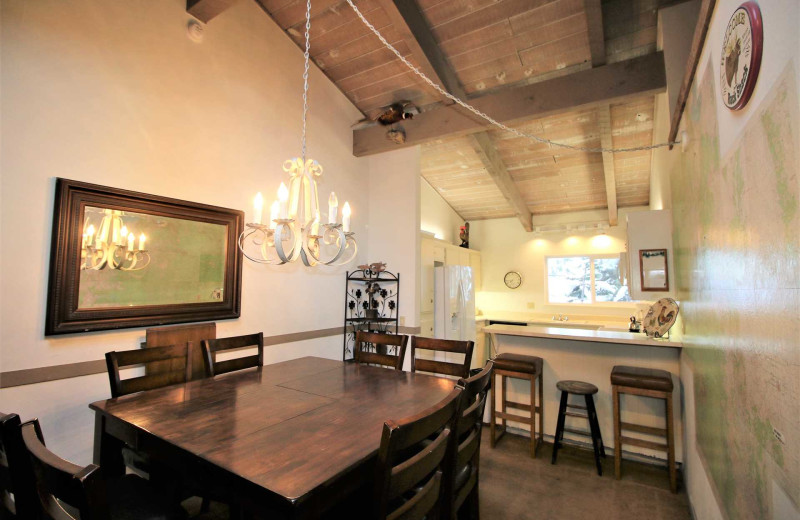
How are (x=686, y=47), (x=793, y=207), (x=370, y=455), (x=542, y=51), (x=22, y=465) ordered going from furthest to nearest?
(x=542, y=51) < (x=686, y=47) < (x=370, y=455) < (x=22, y=465) < (x=793, y=207)

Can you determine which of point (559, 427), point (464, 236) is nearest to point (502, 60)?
point (559, 427)

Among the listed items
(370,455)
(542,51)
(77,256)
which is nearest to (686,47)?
(542,51)

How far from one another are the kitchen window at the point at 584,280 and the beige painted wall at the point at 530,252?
12 cm

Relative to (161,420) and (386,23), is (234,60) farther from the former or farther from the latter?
(161,420)

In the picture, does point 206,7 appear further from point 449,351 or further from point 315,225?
point 449,351

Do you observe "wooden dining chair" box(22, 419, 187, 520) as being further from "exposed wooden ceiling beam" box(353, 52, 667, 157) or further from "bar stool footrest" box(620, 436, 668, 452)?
"exposed wooden ceiling beam" box(353, 52, 667, 157)

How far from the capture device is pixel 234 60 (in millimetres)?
2965

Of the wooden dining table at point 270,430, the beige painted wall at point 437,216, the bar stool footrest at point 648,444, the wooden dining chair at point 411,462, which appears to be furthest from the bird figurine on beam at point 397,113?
the bar stool footrest at point 648,444

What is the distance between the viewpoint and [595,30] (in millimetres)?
2645

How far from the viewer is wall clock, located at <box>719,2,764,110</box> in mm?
840

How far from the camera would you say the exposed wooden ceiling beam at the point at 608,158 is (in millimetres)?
3492

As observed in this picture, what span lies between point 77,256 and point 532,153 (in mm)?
4628

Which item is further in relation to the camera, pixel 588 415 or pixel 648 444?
pixel 588 415

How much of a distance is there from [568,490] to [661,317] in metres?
1.46
